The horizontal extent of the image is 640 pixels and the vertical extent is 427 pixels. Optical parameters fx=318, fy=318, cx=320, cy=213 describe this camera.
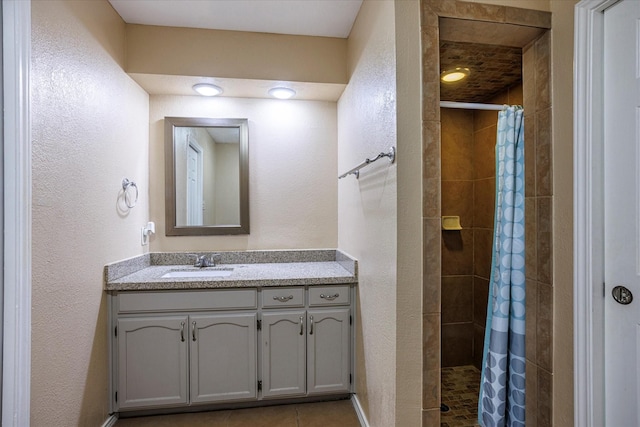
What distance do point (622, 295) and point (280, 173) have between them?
2.09 m

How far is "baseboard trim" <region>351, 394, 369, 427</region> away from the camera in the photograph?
1849 millimetres

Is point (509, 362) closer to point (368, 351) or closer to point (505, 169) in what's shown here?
point (368, 351)

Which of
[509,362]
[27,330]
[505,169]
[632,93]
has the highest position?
[632,93]

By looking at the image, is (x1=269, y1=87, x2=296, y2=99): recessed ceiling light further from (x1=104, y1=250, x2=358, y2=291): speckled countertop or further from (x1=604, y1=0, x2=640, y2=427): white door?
(x1=604, y1=0, x2=640, y2=427): white door

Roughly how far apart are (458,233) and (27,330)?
8.77 ft

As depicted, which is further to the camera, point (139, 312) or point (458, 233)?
point (458, 233)

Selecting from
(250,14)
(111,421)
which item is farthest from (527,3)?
(111,421)

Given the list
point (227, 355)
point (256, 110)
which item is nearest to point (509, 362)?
point (227, 355)

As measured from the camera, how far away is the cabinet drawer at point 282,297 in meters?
2.00

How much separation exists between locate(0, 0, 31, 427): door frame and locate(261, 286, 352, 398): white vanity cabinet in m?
1.12

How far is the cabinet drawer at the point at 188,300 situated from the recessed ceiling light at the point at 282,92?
1.44 m

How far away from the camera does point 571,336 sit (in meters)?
1.34

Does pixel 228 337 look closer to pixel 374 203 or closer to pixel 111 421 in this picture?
pixel 111 421

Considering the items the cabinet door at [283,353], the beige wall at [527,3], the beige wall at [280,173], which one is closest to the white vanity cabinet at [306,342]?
the cabinet door at [283,353]
